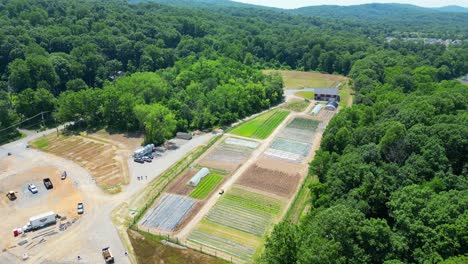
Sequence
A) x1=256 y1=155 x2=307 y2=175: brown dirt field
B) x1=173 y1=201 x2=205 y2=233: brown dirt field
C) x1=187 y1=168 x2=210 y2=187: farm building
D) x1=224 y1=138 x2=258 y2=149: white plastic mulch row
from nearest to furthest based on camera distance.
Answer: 1. x1=173 y1=201 x2=205 y2=233: brown dirt field
2. x1=187 y1=168 x2=210 y2=187: farm building
3. x1=256 y1=155 x2=307 y2=175: brown dirt field
4. x1=224 y1=138 x2=258 y2=149: white plastic mulch row

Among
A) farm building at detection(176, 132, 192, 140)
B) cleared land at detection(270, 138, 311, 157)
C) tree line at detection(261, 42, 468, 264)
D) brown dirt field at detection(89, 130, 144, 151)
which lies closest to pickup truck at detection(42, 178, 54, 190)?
brown dirt field at detection(89, 130, 144, 151)

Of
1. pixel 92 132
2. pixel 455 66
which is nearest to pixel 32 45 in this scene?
pixel 92 132

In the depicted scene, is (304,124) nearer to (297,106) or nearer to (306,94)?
(297,106)

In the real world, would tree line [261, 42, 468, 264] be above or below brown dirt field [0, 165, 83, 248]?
above

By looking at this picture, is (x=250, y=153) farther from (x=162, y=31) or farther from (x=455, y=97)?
(x=162, y=31)

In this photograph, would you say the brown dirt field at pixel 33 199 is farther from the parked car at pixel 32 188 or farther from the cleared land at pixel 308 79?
the cleared land at pixel 308 79

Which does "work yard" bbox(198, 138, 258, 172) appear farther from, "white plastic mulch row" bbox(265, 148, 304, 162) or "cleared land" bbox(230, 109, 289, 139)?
"cleared land" bbox(230, 109, 289, 139)

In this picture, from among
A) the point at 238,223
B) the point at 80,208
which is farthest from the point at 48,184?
the point at 238,223
